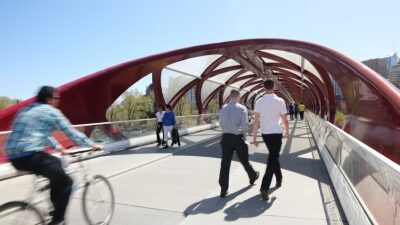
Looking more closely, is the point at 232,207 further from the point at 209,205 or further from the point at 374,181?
the point at 374,181

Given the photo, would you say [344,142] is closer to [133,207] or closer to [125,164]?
[133,207]

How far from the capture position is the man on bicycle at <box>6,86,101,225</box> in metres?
3.68

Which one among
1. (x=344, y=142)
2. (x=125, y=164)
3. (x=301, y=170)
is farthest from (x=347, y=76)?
(x=125, y=164)

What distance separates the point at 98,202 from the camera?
473 cm

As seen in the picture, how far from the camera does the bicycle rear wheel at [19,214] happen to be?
3.33 metres

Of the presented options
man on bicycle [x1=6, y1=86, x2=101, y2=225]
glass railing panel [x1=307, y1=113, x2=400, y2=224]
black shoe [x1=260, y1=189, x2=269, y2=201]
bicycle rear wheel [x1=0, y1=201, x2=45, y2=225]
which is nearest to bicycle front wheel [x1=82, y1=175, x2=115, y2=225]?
man on bicycle [x1=6, y1=86, x2=101, y2=225]

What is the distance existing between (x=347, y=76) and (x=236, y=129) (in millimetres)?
5759

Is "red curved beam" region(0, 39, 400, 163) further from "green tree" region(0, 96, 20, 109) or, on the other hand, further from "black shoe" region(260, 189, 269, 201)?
"green tree" region(0, 96, 20, 109)

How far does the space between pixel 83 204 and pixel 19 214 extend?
1095 millimetres

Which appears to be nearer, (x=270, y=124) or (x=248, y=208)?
(x=248, y=208)

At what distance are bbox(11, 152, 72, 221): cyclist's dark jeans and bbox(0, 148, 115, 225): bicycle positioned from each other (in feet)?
0.35

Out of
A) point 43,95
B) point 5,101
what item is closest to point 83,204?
point 43,95

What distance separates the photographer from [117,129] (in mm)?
13828

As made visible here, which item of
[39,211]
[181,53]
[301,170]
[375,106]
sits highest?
[181,53]
